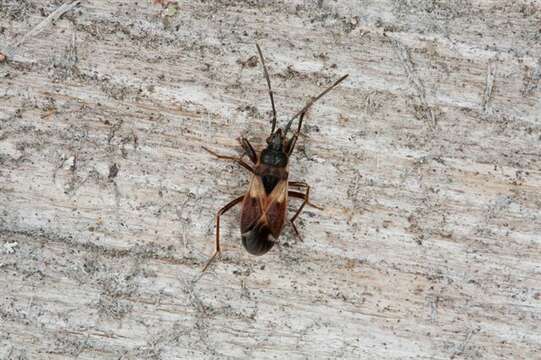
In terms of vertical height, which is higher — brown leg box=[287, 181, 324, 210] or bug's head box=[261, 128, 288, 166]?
bug's head box=[261, 128, 288, 166]

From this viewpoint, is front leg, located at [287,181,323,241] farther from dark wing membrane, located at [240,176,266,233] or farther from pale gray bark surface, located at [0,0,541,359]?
dark wing membrane, located at [240,176,266,233]

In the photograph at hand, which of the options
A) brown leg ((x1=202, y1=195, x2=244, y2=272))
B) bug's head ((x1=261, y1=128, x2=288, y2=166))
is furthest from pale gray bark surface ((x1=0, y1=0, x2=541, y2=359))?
bug's head ((x1=261, y1=128, x2=288, y2=166))

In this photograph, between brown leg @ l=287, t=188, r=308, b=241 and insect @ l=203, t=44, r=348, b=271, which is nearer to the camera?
insect @ l=203, t=44, r=348, b=271

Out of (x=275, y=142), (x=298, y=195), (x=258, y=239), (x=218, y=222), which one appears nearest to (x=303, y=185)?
(x=298, y=195)

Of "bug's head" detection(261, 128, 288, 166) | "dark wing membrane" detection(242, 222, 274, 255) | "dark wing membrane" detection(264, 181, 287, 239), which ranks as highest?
"bug's head" detection(261, 128, 288, 166)

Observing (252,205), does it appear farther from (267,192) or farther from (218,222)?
(218,222)

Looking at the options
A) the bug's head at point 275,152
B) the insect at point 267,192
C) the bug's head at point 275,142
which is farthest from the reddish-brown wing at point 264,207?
the bug's head at point 275,142

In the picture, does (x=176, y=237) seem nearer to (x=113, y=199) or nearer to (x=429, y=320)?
(x=113, y=199)

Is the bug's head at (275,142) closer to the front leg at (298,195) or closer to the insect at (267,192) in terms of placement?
the insect at (267,192)

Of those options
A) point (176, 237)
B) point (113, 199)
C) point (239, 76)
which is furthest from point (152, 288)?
point (239, 76)
